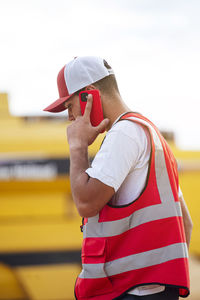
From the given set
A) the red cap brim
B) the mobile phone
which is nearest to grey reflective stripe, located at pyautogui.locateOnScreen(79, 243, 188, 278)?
the mobile phone

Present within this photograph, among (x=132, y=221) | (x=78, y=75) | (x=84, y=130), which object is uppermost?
(x=78, y=75)

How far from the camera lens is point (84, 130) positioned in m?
1.73

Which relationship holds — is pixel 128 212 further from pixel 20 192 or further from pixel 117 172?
pixel 20 192

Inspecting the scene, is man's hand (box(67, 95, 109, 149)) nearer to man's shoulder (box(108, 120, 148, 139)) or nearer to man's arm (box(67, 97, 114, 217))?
man's arm (box(67, 97, 114, 217))

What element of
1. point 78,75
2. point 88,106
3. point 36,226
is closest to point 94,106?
point 88,106

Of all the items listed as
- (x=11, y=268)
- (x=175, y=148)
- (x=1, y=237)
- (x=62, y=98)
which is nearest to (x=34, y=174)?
(x=1, y=237)

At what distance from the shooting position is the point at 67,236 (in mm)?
3805

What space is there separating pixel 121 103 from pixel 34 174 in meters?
2.17

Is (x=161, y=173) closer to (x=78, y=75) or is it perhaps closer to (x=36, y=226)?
(x=78, y=75)

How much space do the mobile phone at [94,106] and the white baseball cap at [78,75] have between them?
1.7 inches

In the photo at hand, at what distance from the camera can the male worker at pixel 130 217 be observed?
1.54 m

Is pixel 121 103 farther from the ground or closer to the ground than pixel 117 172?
farther from the ground

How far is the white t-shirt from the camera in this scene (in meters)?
1.53

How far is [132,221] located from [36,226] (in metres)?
2.30
